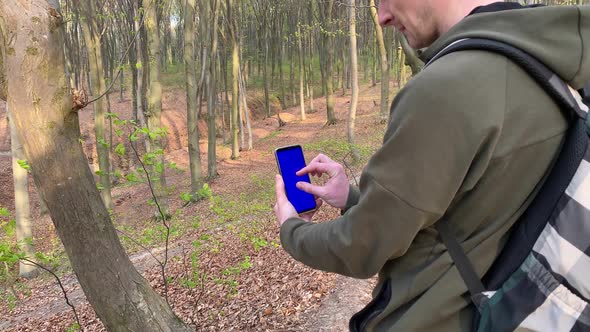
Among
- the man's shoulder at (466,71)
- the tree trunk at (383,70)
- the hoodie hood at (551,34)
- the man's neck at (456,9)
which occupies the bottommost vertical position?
the tree trunk at (383,70)

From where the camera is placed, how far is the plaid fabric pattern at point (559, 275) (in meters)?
1.00

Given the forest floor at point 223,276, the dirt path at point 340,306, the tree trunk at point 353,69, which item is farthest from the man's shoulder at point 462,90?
the tree trunk at point 353,69

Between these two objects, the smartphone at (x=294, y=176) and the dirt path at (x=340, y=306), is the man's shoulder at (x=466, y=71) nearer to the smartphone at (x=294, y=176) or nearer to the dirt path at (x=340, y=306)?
the smartphone at (x=294, y=176)

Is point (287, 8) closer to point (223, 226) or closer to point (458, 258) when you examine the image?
point (223, 226)

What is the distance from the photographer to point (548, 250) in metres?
1.03

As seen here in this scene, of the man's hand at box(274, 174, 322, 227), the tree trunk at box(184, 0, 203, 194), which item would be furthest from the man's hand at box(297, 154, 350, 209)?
the tree trunk at box(184, 0, 203, 194)

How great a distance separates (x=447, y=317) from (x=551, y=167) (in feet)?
1.63

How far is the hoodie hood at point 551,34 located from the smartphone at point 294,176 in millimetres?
908

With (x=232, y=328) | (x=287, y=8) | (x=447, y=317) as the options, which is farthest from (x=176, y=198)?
(x=287, y=8)

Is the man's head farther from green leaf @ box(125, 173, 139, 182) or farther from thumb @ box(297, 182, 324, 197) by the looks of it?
green leaf @ box(125, 173, 139, 182)

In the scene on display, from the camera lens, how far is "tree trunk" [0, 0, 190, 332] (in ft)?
8.85

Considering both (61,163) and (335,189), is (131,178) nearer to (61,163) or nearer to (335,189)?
(61,163)

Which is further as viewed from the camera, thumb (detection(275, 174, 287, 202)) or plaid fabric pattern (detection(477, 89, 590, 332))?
thumb (detection(275, 174, 287, 202))

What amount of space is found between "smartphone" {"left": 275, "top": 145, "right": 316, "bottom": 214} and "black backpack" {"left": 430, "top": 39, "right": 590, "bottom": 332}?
71 centimetres
